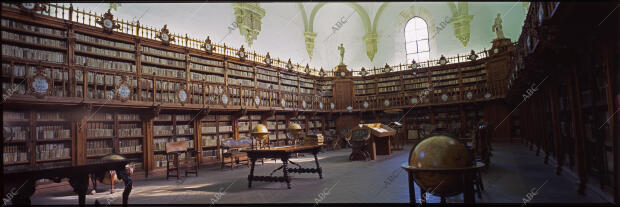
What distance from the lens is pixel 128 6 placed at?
9031 mm

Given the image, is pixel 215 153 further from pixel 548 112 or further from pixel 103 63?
pixel 548 112

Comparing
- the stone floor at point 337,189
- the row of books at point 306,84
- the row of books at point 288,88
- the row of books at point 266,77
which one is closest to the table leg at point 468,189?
the stone floor at point 337,189

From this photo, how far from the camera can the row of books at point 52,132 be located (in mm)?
6265

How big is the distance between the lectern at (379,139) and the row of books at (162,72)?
531cm

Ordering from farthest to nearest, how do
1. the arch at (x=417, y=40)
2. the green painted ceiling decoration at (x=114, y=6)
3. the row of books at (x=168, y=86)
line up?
1. the arch at (x=417, y=40)
2. the green painted ceiling decoration at (x=114, y=6)
3. the row of books at (x=168, y=86)

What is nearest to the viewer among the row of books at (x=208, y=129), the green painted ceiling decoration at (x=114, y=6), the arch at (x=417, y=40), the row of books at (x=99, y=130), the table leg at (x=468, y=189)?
the table leg at (x=468, y=189)

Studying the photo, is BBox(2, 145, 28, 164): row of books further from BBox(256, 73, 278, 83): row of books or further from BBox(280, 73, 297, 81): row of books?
BBox(280, 73, 297, 81): row of books

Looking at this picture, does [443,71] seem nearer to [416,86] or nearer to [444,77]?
[444,77]

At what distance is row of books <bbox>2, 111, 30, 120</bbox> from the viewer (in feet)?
19.4

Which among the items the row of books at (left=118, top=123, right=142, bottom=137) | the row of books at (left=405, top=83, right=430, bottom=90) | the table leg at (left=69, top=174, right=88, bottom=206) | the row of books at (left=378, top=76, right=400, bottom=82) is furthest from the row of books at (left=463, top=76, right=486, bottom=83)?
the table leg at (left=69, top=174, right=88, bottom=206)

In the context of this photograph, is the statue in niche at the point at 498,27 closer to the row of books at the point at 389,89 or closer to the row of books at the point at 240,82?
the row of books at the point at 389,89

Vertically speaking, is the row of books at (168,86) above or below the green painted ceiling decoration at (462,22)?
below

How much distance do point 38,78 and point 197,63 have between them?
4.36 meters

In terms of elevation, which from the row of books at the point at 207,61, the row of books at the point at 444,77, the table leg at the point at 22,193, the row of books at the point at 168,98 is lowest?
the table leg at the point at 22,193
